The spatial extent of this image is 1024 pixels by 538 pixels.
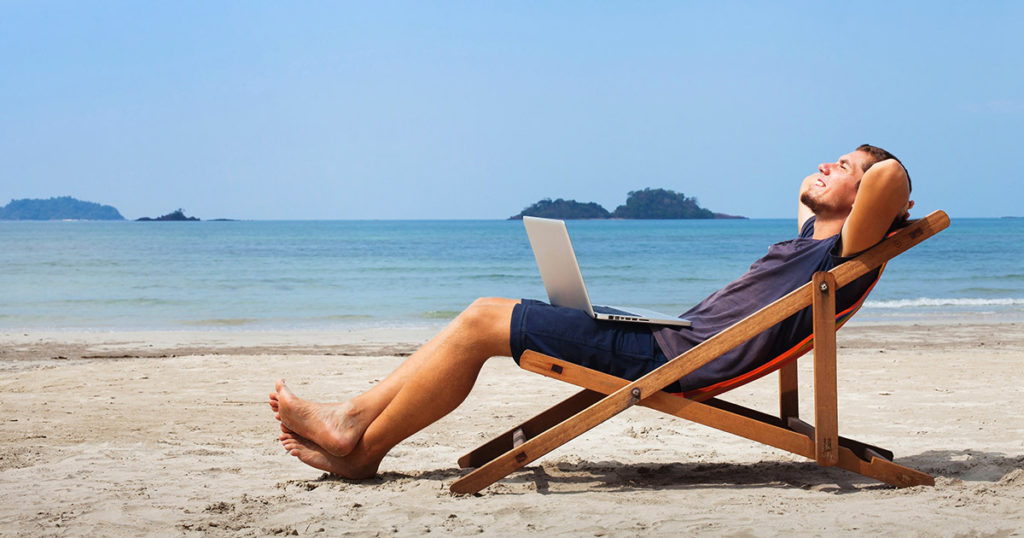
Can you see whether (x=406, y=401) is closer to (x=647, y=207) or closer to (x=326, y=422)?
(x=326, y=422)

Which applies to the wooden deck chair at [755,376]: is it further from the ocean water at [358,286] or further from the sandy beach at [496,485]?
the ocean water at [358,286]

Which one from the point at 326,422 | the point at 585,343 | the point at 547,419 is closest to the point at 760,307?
the point at 585,343

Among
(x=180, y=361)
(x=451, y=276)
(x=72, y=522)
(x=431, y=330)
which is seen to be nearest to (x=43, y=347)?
(x=180, y=361)

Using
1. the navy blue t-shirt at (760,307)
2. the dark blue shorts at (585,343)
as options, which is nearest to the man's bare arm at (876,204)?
the navy blue t-shirt at (760,307)

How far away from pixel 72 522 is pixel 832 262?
2.81m

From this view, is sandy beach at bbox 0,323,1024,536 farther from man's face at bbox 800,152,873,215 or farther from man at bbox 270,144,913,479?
man's face at bbox 800,152,873,215

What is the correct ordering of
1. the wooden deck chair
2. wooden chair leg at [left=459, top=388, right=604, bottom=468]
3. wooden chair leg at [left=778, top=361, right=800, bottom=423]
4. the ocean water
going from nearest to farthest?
1. the wooden deck chair
2. wooden chair leg at [left=459, top=388, right=604, bottom=468]
3. wooden chair leg at [left=778, top=361, right=800, bottom=423]
4. the ocean water

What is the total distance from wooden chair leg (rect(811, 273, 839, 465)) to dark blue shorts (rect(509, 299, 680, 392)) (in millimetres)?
520

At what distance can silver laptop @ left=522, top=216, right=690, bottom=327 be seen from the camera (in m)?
3.30

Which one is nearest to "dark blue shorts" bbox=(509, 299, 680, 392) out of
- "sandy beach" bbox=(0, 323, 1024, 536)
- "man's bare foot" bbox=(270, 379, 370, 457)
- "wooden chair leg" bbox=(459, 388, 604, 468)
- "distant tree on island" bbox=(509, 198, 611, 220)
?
"wooden chair leg" bbox=(459, 388, 604, 468)

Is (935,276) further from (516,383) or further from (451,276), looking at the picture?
(516,383)

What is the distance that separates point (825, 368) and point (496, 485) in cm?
136

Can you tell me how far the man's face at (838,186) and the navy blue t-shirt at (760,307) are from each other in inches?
5.9

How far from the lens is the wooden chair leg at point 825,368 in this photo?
3209 mm
